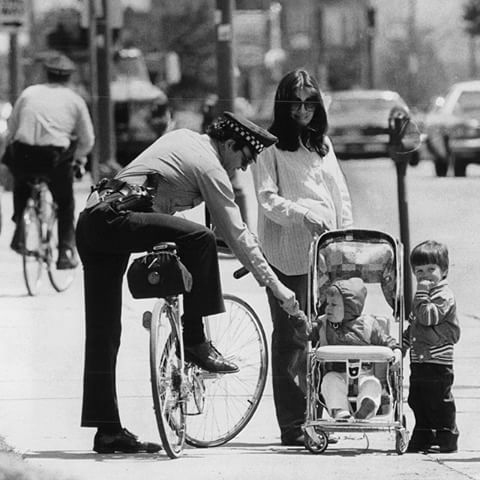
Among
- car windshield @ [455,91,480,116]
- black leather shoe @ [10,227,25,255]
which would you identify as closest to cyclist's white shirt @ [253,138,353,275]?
black leather shoe @ [10,227,25,255]

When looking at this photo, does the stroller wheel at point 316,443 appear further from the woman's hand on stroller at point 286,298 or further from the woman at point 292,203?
the woman's hand on stroller at point 286,298

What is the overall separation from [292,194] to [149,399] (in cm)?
131

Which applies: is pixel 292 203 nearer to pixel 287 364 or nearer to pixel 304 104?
pixel 304 104

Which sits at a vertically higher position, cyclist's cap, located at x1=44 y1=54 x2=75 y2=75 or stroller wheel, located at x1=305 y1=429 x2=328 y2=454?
cyclist's cap, located at x1=44 y1=54 x2=75 y2=75

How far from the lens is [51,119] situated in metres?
11.8

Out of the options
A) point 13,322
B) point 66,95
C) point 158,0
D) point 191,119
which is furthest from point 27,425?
point 158,0

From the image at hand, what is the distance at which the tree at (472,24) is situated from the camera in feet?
35.8

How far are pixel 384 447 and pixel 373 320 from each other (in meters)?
0.60

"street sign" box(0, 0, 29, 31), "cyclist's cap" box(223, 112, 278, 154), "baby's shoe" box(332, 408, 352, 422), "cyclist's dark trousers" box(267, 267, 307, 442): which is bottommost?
"baby's shoe" box(332, 408, 352, 422)

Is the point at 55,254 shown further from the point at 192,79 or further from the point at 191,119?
the point at 192,79

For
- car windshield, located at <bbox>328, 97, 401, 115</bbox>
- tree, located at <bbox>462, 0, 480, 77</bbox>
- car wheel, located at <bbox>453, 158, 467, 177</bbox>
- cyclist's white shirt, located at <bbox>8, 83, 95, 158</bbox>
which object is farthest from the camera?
car windshield, located at <bbox>328, 97, 401, 115</bbox>

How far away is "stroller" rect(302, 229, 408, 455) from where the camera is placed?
280 inches

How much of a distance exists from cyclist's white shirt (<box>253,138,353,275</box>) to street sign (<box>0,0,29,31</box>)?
293 inches

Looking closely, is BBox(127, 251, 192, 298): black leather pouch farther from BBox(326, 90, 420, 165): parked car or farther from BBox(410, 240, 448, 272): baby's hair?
BBox(326, 90, 420, 165): parked car
